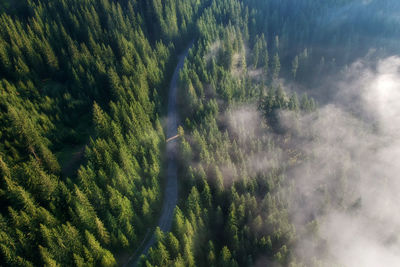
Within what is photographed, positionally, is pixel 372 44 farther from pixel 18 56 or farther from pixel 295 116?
pixel 18 56

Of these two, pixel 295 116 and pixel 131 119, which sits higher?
pixel 131 119

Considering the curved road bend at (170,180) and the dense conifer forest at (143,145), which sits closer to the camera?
the dense conifer forest at (143,145)

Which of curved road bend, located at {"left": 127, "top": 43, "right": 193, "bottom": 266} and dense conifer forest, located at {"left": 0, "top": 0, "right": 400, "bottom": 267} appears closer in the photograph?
dense conifer forest, located at {"left": 0, "top": 0, "right": 400, "bottom": 267}

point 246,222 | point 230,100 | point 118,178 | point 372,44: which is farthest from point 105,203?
point 372,44

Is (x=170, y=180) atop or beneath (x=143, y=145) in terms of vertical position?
beneath

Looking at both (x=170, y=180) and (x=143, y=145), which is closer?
(x=143, y=145)

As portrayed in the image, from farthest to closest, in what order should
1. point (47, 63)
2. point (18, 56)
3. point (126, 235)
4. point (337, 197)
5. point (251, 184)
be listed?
1. point (47, 63)
2. point (18, 56)
3. point (337, 197)
4. point (251, 184)
5. point (126, 235)

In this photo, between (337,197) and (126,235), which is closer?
(126,235)

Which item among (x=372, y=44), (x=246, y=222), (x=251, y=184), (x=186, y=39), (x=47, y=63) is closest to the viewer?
(x=246, y=222)
